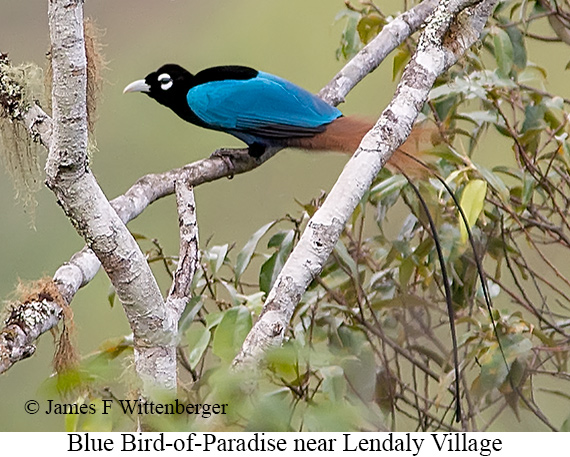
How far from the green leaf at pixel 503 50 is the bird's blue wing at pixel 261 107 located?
338 millimetres

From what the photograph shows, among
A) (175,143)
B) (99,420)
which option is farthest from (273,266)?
(175,143)

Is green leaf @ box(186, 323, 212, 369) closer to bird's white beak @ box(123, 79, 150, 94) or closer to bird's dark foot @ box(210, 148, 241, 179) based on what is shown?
bird's dark foot @ box(210, 148, 241, 179)

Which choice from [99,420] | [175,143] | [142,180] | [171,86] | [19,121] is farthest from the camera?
[175,143]

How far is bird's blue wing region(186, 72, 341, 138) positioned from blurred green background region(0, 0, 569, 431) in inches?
19.2

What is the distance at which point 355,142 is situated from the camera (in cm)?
133

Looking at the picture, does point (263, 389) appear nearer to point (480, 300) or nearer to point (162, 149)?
point (480, 300)

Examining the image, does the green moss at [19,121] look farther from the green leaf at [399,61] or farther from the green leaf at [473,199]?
the green leaf at [399,61]

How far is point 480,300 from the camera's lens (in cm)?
171

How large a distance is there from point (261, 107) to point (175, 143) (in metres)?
0.80

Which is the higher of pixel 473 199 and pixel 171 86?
pixel 171 86

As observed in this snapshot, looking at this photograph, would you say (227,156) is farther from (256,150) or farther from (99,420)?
(99,420)

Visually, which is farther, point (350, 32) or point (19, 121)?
point (350, 32)

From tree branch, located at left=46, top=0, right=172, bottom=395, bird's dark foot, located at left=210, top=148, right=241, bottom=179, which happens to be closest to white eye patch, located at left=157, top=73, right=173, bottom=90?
bird's dark foot, located at left=210, top=148, right=241, bottom=179

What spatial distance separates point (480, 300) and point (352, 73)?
1.87ft
